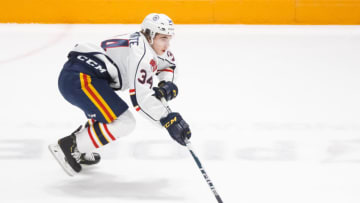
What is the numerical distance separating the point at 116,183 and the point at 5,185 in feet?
1.96

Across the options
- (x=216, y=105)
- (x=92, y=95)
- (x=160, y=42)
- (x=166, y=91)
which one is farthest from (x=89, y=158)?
(x=216, y=105)

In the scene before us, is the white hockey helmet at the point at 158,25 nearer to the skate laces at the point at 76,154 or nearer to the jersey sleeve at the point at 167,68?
the jersey sleeve at the point at 167,68

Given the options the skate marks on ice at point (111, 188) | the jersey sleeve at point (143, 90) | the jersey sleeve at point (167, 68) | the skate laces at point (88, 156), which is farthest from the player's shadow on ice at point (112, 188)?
the jersey sleeve at point (167, 68)

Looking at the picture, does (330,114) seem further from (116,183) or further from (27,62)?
(27,62)

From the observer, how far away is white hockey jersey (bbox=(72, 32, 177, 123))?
3178 mm

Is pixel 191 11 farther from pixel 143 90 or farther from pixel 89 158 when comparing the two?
pixel 143 90

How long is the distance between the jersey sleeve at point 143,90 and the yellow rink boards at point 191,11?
3.67 meters

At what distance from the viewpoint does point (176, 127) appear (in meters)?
3.11

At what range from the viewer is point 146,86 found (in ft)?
10.4

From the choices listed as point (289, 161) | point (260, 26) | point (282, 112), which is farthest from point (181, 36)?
point (289, 161)

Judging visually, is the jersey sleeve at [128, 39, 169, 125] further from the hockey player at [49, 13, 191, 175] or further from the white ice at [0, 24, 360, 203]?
the white ice at [0, 24, 360, 203]

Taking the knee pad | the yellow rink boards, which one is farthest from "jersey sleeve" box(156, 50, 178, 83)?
the yellow rink boards

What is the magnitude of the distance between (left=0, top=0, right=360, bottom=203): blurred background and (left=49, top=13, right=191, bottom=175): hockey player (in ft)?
0.78

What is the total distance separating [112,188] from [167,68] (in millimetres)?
764
